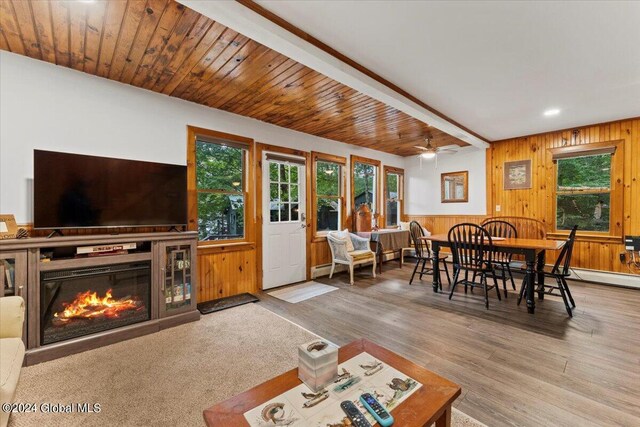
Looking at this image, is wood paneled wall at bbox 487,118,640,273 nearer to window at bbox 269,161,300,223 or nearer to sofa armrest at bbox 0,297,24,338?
window at bbox 269,161,300,223

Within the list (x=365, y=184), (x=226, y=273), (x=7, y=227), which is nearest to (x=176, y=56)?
(x=7, y=227)

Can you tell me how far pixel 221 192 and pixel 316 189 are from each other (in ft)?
5.88

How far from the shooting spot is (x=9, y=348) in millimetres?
1549

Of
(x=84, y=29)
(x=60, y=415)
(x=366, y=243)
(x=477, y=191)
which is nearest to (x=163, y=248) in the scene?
(x=60, y=415)

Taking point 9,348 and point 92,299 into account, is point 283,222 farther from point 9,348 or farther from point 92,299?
point 9,348

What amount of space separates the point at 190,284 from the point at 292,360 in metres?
1.53

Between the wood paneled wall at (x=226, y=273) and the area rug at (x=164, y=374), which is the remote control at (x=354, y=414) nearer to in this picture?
the area rug at (x=164, y=374)

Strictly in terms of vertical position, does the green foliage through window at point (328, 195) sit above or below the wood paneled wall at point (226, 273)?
above

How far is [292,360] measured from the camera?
2.25 meters

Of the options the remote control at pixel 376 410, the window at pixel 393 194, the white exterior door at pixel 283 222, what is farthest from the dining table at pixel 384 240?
the remote control at pixel 376 410

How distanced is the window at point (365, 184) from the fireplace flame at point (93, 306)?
4089mm

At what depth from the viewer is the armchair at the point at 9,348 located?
1.27 m

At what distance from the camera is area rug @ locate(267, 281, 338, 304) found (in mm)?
3835

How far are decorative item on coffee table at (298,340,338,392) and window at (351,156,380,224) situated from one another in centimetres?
449
